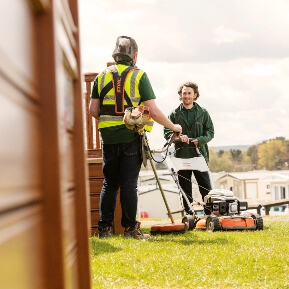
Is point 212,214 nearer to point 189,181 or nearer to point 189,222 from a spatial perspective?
point 189,222

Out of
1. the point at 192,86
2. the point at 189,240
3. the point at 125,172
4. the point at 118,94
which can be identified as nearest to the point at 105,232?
the point at 125,172

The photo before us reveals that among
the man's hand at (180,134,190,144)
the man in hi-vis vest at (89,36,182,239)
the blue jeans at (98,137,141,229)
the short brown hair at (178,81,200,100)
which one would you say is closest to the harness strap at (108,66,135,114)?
the man in hi-vis vest at (89,36,182,239)

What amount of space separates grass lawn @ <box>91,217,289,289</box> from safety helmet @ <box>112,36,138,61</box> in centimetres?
162

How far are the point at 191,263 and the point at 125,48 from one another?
94.9 inches

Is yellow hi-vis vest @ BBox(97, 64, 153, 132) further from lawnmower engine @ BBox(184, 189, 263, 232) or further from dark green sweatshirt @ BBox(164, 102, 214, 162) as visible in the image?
dark green sweatshirt @ BBox(164, 102, 214, 162)

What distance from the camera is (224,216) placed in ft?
26.5

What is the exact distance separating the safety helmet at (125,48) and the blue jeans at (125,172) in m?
→ 0.74

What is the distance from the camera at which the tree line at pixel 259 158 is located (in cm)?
11156

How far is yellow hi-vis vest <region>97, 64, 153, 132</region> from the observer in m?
6.23

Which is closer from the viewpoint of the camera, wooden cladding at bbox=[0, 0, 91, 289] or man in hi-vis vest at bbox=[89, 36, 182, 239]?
wooden cladding at bbox=[0, 0, 91, 289]

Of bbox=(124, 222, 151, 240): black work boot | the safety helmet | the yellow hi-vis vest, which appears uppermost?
the safety helmet

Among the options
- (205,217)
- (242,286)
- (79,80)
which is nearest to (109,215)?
(205,217)

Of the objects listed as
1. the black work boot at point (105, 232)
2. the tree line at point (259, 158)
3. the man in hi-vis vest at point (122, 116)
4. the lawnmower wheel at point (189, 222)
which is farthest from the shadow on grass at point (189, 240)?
the tree line at point (259, 158)

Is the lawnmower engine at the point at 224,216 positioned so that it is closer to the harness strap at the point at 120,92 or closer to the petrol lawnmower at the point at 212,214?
the petrol lawnmower at the point at 212,214
